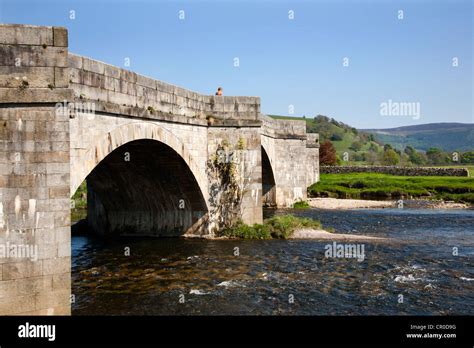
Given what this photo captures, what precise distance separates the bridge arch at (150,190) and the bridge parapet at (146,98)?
0.95 metres

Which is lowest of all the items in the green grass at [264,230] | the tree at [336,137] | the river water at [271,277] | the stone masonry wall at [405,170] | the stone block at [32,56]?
the river water at [271,277]

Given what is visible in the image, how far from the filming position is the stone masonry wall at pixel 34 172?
28.6 feet

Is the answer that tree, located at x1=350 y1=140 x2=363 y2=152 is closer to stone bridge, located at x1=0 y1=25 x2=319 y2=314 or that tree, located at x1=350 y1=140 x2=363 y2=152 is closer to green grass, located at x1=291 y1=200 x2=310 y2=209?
green grass, located at x1=291 y1=200 x2=310 y2=209

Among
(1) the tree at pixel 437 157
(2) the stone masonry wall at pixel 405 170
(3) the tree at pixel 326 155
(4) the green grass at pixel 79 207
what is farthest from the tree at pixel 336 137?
(4) the green grass at pixel 79 207

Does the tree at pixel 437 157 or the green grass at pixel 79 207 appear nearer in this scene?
the green grass at pixel 79 207

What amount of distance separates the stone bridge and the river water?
1848 mm

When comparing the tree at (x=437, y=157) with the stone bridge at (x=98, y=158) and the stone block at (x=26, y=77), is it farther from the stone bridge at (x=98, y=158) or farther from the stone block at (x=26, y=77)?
the stone block at (x=26, y=77)

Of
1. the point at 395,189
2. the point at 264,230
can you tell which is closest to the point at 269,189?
the point at 395,189

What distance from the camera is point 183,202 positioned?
817 inches

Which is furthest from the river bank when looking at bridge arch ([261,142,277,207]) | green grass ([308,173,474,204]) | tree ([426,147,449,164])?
tree ([426,147,449,164])

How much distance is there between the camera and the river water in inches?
460

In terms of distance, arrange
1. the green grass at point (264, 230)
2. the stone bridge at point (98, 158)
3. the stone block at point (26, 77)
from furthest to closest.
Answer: the green grass at point (264, 230) → the stone block at point (26, 77) → the stone bridge at point (98, 158)
